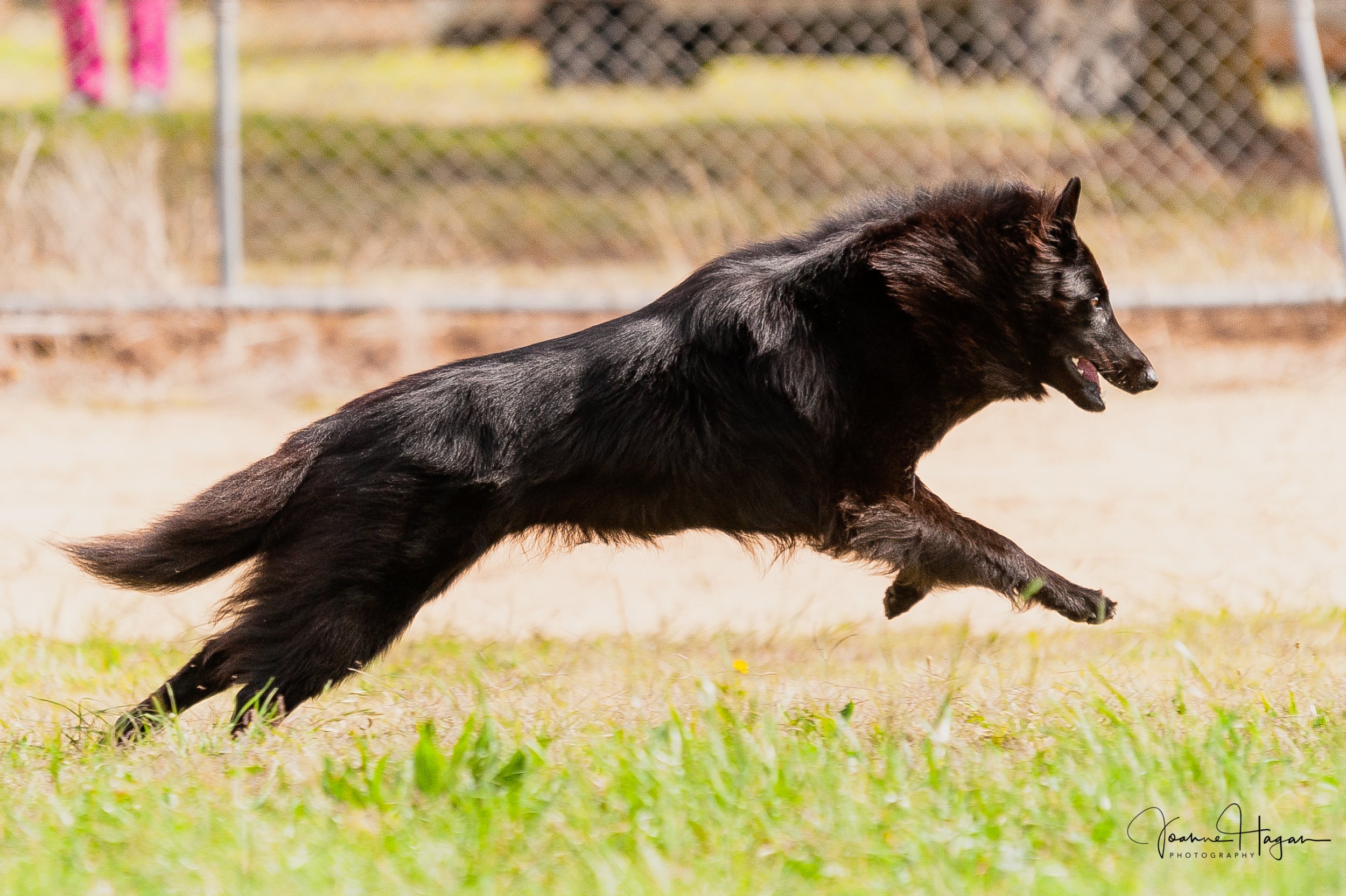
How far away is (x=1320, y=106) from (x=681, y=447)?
201 inches

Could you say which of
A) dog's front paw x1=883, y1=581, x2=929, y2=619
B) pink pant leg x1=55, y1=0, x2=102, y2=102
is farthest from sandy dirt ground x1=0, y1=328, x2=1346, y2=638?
pink pant leg x1=55, y1=0, x2=102, y2=102

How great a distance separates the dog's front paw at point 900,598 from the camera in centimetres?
355

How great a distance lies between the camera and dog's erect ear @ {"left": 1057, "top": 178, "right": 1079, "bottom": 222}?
3357 millimetres

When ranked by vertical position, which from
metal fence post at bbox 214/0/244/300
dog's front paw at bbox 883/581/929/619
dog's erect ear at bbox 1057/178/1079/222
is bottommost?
dog's front paw at bbox 883/581/929/619

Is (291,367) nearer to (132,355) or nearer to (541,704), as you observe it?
(132,355)

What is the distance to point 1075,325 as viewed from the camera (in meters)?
3.44

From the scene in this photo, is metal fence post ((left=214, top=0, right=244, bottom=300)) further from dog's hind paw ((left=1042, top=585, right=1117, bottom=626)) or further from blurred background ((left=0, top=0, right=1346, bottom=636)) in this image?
dog's hind paw ((left=1042, top=585, right=1117, bottom=626))

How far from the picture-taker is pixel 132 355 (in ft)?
23.7

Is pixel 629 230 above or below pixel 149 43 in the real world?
below

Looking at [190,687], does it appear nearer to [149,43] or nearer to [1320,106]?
[1320,106]

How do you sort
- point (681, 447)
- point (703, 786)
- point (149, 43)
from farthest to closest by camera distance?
point (149, 43) < point (681, 447) < point (703, 786)
